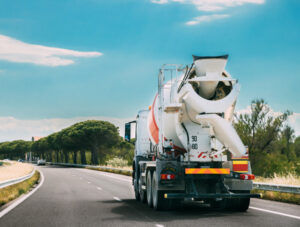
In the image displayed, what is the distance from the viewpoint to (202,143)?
12.5 meters

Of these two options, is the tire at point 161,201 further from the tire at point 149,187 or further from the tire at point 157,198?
the tire at point 149,187

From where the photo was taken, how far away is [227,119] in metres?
12.5

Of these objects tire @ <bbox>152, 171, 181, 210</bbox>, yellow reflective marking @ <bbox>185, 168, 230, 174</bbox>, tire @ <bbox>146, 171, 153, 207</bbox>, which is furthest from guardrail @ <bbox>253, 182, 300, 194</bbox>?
tire @ <bbox>146, 171, 153, 207</bbox>

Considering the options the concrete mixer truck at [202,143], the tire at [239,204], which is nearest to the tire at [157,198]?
the concrete mixer truck at [202,143]

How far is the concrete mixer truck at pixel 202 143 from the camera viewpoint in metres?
12.2

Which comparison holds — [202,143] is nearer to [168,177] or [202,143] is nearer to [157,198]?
[168,177]

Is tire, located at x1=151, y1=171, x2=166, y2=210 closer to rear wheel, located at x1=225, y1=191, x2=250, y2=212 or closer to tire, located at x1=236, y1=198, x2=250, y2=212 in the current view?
rear wheel, located at x1=225, y1=191, x2=250, y2=212

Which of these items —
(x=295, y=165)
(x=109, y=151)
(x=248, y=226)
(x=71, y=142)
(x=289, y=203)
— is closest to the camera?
(x=248, y=226)

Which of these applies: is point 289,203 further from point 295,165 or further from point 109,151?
point 109,151

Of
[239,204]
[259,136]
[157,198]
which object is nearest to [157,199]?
[157,198]

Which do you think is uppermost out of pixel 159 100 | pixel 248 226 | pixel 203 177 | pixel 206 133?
pixel 159 100

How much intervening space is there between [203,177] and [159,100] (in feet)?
9.05

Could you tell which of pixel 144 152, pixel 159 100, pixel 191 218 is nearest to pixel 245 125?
pixel 144 152

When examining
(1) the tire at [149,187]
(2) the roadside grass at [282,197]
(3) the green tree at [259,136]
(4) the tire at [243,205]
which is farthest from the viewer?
(3) the green tree at [259,136]
